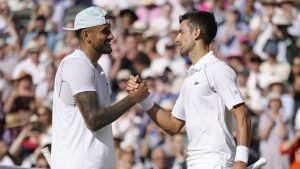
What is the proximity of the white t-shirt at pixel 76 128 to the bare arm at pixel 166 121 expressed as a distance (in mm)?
685

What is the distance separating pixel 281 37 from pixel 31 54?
3862 millimetres

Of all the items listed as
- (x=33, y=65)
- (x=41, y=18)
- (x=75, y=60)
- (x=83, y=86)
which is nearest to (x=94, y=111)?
(x=83, y=86)

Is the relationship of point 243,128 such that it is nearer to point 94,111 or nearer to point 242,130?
point 242,130

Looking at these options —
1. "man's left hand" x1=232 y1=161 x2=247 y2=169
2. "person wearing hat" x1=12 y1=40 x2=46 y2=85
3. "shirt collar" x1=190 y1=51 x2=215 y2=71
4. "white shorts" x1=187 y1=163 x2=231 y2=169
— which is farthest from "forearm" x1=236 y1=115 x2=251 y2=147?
"person wearing hat" x1=12 y1=40 x2=46 y2=85

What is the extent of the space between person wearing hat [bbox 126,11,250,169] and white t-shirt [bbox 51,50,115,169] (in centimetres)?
40

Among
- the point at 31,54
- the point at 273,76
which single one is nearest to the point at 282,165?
the point at 273,76

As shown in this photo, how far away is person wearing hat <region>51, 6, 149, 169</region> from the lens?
7.17m

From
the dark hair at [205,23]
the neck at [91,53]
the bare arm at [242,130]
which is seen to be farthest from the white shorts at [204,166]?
the neck at [91,53]

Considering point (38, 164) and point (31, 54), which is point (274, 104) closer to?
point (38, 164)

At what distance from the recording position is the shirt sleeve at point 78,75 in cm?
719

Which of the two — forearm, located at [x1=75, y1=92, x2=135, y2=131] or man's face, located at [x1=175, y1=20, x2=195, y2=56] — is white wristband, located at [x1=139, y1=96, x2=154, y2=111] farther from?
forearm, located at [x1=75, y1=92, x2=135, y2=131]

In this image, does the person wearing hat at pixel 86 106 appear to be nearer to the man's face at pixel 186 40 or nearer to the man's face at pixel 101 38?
the man's face at pixel 101 38

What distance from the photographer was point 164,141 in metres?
13.0

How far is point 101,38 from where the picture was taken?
7441 millimetres
